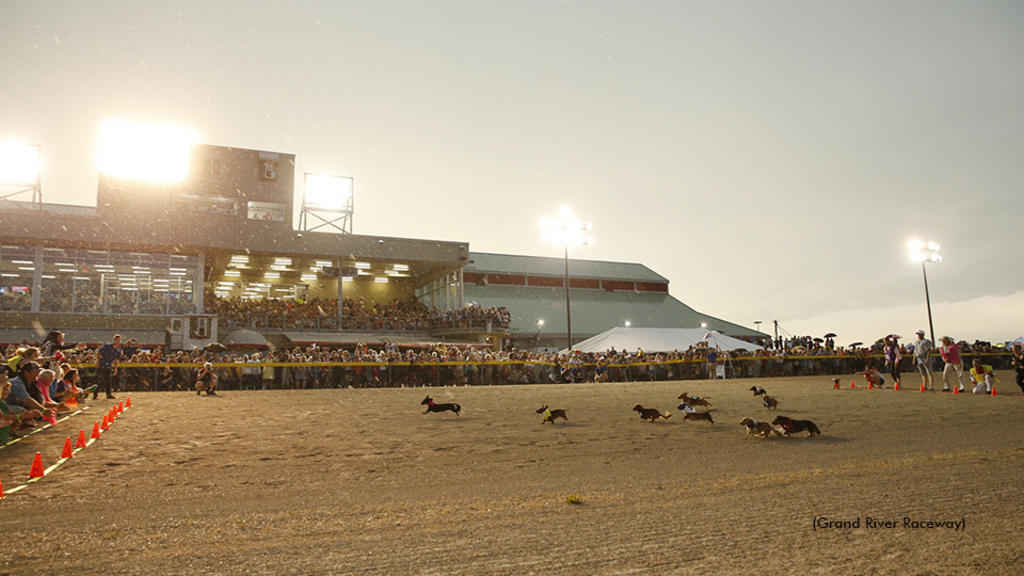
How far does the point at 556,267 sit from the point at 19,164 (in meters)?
42.2

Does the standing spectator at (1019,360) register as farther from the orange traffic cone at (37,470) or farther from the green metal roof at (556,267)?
the green metal roof at (556,267)

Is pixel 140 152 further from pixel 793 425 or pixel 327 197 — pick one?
pixel 793 425

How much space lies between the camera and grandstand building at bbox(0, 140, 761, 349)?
112 feet

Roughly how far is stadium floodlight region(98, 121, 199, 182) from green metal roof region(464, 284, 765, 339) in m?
24.5

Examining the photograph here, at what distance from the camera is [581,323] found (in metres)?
53.9

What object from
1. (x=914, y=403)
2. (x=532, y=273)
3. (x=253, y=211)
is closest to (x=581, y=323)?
(x=532, y=273)

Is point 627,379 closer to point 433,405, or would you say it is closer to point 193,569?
point 433,405

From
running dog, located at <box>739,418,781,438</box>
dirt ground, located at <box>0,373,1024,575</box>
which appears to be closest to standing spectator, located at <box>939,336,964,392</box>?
dirt ground, located at <box>0,373,1024,575</box>

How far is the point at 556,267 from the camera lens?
195 feet

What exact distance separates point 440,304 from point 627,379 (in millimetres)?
23751

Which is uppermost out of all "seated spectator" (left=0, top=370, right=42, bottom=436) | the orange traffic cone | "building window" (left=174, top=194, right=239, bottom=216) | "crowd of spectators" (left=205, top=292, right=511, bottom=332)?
"building window" (left=174, top=194, right=239, bottom=216)

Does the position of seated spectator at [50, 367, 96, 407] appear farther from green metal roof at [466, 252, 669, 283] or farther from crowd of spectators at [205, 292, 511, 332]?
green metal roof at [466, 252, 669, 283]

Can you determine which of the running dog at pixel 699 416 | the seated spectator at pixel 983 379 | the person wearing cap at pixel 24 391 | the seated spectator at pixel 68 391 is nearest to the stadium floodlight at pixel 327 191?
the seated spectator at pixel 68 391

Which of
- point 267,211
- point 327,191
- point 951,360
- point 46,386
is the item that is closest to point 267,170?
point 267,211
